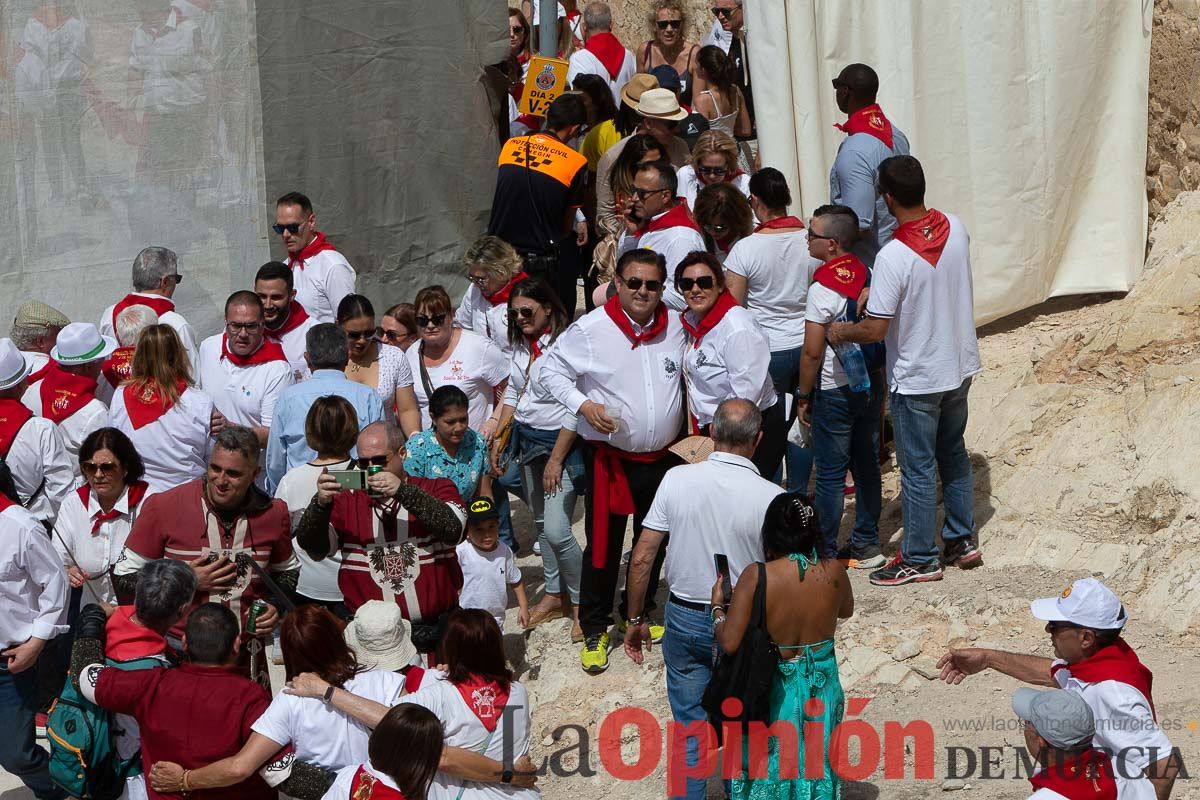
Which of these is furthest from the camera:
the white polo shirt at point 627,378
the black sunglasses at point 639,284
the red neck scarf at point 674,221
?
the red neck scarf at point 674,221

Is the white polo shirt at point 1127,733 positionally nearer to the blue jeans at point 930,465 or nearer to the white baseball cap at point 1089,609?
the white baseball cap at point 1089,609

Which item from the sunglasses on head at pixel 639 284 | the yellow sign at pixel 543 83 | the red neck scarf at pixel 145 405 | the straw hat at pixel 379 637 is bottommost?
the straw hat at pixel 379 637

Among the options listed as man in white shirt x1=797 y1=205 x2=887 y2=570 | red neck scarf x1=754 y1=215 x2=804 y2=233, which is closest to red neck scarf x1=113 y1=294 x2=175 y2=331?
red neck scarf x1=754 y1=215 x2=804 y2=233

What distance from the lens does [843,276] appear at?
669 cm

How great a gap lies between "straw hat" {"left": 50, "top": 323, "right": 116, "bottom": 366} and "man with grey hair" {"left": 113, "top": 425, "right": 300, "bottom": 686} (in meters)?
1.64

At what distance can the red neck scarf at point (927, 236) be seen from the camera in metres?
6.40

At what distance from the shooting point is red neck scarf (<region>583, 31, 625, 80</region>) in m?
10.5

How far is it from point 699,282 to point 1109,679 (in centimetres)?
268

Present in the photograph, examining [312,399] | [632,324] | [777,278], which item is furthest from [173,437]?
[777,278]

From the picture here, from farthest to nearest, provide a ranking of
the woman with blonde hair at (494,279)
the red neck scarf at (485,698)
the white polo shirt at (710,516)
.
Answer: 1. the woman with blonde hair at (494,279)
2. the white polo shirt at (710,516)
3. the red neck scarf at (485,698)

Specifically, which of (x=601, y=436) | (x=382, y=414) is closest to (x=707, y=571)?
(x=601, y=436)

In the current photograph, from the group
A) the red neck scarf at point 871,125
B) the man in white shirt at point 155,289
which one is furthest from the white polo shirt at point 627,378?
the man in white shirt at point 155,289

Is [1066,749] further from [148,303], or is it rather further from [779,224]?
[148,303]

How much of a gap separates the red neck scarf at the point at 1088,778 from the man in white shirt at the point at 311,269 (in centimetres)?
516
